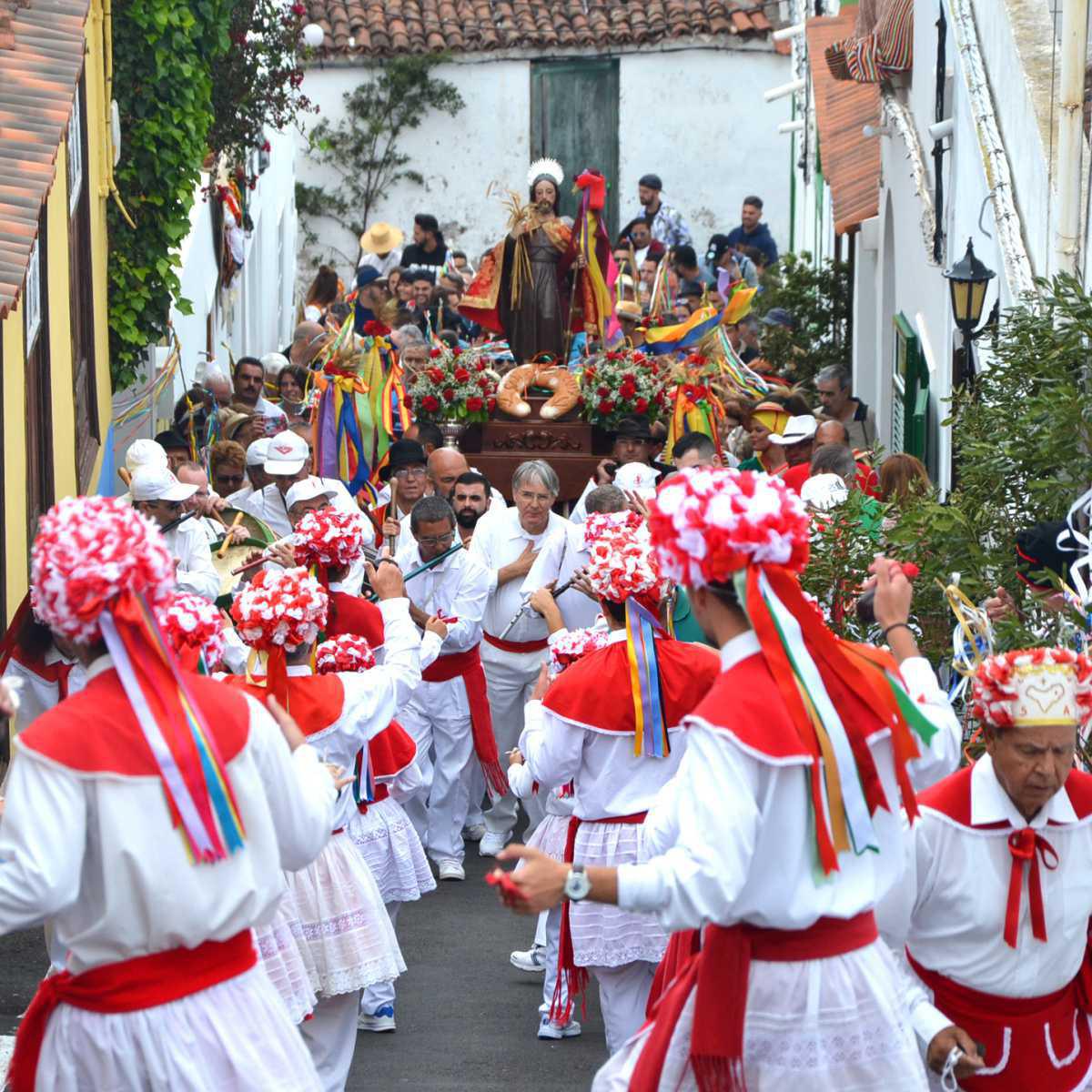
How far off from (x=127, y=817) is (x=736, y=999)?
130 cm

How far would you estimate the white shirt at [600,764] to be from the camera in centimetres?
654

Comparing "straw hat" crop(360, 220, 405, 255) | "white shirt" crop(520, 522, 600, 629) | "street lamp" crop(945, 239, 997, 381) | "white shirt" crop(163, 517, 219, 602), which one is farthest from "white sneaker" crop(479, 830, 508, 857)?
"straw hat" crop(360, 220, 405, 255)

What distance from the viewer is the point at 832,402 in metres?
16.1

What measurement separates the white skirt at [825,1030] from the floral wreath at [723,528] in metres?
0.84

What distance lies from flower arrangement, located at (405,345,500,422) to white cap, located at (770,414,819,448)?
386 cm

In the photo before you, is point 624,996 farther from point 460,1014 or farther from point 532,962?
point 532,962

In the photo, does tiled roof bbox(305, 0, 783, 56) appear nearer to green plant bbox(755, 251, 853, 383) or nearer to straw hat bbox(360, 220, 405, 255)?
straw hat bbox(360, 220, 405, 255)

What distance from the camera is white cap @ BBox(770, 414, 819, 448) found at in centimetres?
1176

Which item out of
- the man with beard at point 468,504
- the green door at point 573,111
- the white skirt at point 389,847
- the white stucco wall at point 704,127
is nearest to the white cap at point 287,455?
the man with beard at point 468,504

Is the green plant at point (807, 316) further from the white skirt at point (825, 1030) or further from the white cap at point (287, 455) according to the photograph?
the white skirt at point (825, 1030)

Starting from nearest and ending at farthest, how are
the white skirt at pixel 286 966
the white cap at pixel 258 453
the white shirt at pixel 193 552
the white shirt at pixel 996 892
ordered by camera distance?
the white shirt at pixel 996 892, the white skirt at pixel 286 966, the white shirt at pixel 193 552, the white cap at pixel 258 453

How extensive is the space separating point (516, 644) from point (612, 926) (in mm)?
4078

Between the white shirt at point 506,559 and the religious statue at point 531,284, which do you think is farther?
the religious statue at point 531,284

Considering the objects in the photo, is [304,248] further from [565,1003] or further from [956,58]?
[565,1003]
